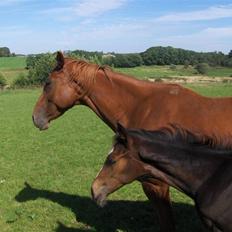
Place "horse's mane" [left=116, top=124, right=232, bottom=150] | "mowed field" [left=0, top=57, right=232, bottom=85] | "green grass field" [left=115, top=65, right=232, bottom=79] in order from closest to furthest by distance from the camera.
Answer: "horse's mane" [left=116, top=124, right=232, bottom=150]
"mowed field" [left=0, top=57, right=232, bottom=85]
"green grass field" [left=115, top=65, right=232, bottom=79]

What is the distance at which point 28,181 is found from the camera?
10797 mm

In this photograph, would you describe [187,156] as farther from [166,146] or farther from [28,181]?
[28,181]

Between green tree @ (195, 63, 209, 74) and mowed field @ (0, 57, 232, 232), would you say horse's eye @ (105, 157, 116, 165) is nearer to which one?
mowed field @ (0, 57, 232, 232)

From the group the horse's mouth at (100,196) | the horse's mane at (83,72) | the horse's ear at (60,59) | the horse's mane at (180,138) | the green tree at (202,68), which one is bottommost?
the green tree at (202,68)

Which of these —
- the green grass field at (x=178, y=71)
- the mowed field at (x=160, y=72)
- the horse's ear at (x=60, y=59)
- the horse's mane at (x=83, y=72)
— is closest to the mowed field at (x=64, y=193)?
the horse's mane at (x=83, y=72)

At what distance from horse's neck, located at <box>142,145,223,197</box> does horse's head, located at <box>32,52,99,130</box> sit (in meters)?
2.56

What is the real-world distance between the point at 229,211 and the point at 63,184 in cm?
636

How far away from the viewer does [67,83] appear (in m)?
6.91

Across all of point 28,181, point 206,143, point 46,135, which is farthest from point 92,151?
point 206,143

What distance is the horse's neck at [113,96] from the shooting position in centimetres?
657

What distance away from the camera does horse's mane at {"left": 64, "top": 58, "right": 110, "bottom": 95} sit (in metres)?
6.81

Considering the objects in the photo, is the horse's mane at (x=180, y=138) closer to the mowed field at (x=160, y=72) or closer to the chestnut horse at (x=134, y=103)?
the chestnut horse at (x=134, y=103)

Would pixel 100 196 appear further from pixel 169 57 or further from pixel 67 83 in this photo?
pixel 169 57

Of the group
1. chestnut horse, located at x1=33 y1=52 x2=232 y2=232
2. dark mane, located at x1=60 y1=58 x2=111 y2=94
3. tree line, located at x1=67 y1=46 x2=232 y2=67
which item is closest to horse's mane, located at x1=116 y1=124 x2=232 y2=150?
chestnut horse, located at x1=33 y1=52 x2=232 y2=232
